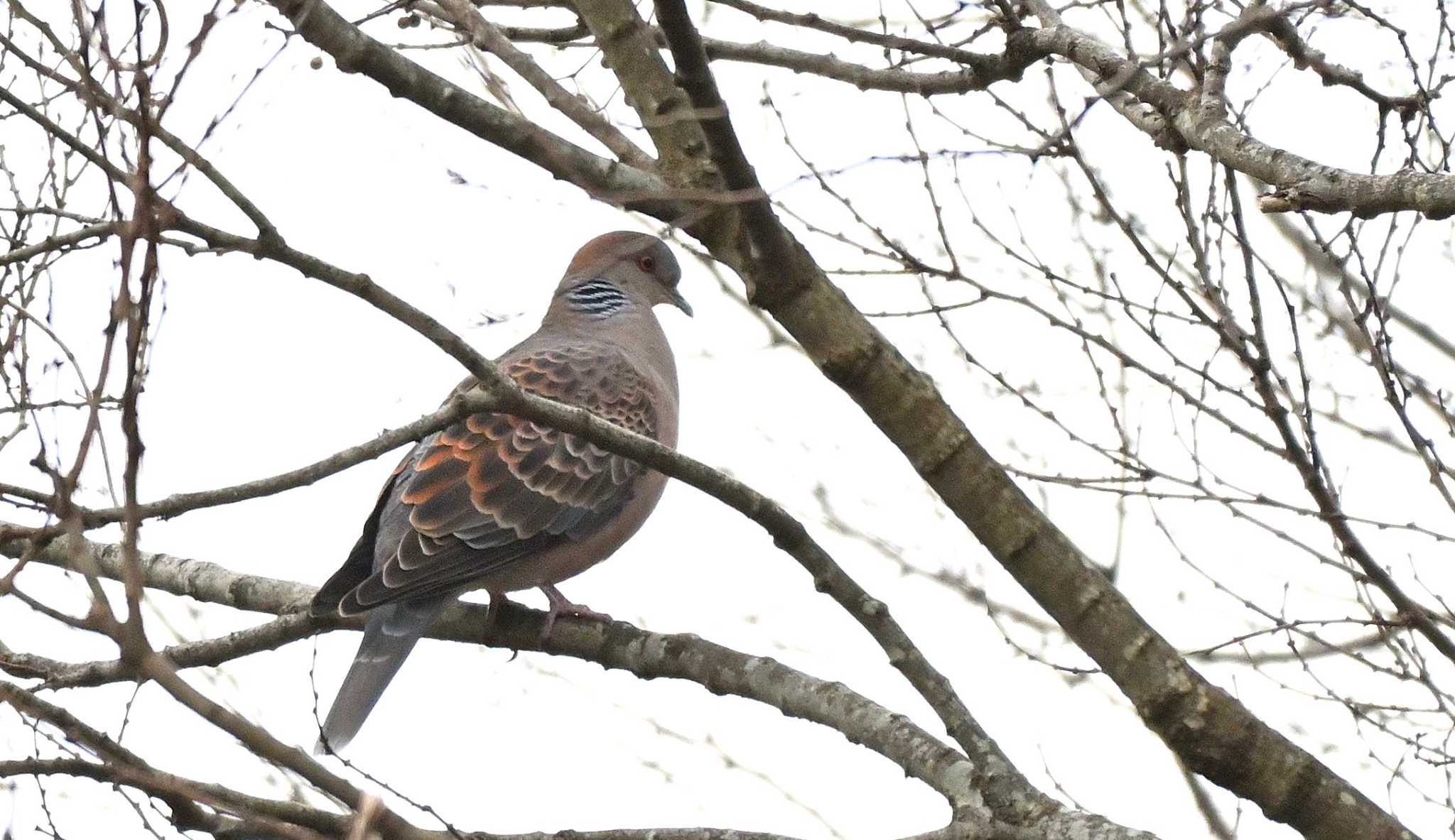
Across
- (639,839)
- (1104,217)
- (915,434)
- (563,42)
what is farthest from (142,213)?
(1104,217)

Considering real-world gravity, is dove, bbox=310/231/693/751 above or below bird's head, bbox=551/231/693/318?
below

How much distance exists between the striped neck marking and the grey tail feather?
178 centimetres

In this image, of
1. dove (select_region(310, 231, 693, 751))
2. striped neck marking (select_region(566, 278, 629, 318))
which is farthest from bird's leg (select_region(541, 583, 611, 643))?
striped neck marking (select_region(566, 278, 629, 318))

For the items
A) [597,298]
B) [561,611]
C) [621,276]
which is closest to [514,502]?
[561,611]

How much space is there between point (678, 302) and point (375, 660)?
2.47 meters

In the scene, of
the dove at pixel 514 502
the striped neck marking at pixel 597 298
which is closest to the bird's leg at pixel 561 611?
the dove at pixel 514 502

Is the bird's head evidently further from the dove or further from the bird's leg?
the bird's leg

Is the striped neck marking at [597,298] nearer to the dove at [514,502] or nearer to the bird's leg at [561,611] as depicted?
the dove at [514,502]

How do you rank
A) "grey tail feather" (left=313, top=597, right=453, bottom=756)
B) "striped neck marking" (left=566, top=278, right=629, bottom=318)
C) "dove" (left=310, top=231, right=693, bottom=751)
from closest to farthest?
"grey tail feather" (left=313, top=597, right=453, bottom=756), "dove" (left=310, top=231, right=693, bottom=751), "striped neck marking" (left=566, top=278, right=629, bottom=318)

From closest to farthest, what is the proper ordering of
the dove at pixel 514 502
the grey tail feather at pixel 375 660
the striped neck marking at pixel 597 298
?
1. the grey tail feather at pixel 375 660
2. the dove at pixel 514 502
3. the striped neck marking at pixel 597 298

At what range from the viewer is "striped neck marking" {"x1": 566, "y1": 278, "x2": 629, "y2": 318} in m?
6.29

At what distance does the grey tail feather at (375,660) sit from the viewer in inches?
174

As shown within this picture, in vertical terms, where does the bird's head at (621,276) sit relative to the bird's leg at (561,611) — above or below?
above

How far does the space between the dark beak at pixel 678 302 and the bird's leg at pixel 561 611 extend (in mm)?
1907
